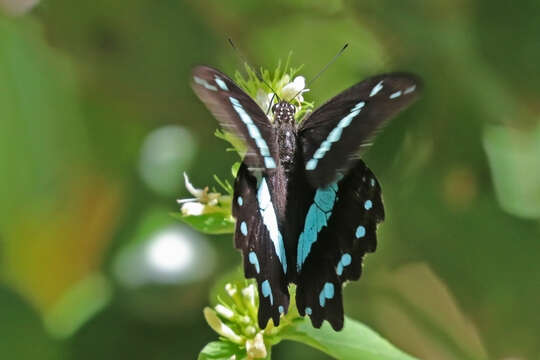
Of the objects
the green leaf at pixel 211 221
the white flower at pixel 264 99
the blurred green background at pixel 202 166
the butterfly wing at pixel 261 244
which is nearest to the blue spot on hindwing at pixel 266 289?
the butterfly wing at pixel 261 244

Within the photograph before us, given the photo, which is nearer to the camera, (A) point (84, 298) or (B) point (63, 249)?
(A) point (84, 298)

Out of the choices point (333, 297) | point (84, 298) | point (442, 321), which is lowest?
point (442, 321)

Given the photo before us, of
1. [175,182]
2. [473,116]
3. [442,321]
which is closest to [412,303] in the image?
[442,321]

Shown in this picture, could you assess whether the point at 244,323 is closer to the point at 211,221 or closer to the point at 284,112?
the point at 211,221

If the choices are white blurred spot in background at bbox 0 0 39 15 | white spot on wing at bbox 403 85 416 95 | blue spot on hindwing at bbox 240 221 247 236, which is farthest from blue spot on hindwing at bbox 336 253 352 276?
white blurred spot in background at bbox 0 0 39 15

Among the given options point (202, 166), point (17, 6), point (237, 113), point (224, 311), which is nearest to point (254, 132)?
point (237, 113)

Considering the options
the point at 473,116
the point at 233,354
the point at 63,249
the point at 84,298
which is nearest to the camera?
the point at 233,354

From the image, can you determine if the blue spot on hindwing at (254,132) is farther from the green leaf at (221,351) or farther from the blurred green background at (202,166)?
the blurred green background at (202,166)

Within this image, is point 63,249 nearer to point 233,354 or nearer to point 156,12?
point 156,12
